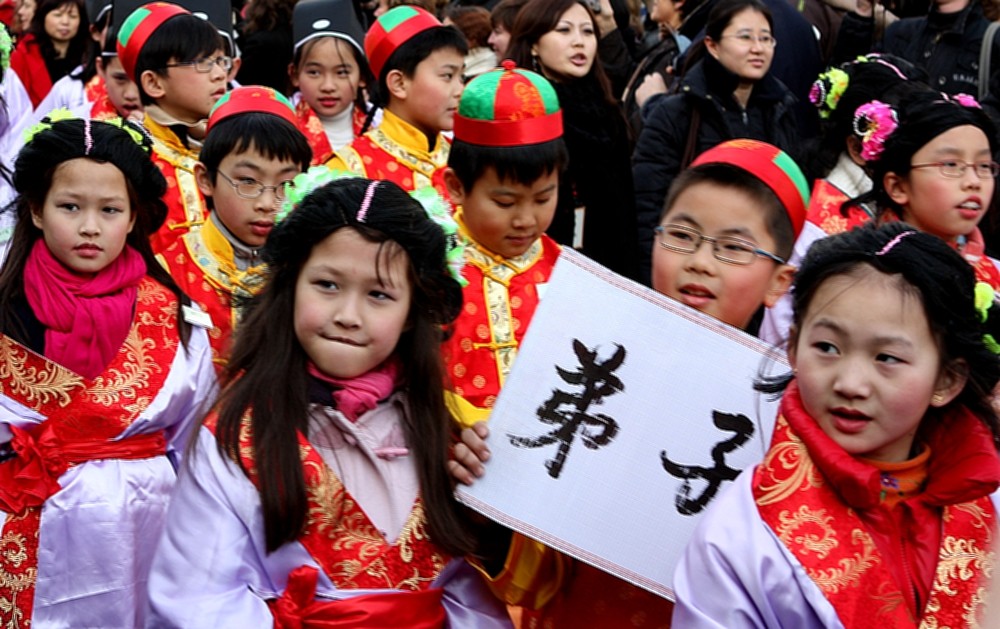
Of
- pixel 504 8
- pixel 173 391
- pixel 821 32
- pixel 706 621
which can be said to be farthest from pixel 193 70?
pixel 706 621

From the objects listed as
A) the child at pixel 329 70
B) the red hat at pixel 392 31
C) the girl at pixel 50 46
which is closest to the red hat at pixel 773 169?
the red hat at pixel 392 31

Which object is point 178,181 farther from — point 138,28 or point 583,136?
point 583,136

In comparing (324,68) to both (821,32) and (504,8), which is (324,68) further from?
(821,32)

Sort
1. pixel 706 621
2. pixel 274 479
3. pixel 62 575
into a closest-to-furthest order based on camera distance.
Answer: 1. pixel 706 621
2. pixel 274 479
3. pixel 62 575

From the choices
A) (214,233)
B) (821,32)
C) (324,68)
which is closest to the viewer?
(214,233)

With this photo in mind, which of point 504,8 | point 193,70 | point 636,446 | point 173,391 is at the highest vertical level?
point 504,8

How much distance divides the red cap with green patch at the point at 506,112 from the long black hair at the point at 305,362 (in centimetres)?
124

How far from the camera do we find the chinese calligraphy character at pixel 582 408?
3.06 meters

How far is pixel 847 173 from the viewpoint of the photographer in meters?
5.41

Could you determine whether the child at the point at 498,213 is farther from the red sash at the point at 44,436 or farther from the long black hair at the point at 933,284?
the long black hair at the point at 933,284

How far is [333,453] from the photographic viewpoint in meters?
3.07

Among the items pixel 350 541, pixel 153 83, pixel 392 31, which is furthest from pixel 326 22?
pixel 350 541

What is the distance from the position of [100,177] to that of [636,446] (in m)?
2.01

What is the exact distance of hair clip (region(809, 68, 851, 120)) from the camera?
5492mm
